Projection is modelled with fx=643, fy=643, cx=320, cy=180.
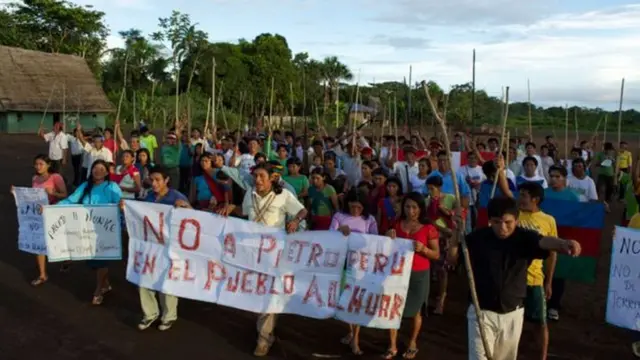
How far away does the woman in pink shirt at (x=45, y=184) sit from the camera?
7.61 metres

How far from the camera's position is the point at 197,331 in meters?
6.22

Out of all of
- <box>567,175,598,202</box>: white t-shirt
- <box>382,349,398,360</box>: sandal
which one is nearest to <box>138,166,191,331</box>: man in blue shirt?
<box>382,349,398,360</box>: sandal

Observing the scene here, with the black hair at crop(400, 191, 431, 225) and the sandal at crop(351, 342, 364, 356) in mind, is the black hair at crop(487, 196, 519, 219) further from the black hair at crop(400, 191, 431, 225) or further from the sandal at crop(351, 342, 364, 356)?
A: the sandal at crop(351, 342, 364, 356)

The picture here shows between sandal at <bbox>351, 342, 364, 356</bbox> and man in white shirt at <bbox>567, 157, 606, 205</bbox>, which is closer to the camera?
sandal at <bbox>351, 342, 364, 356</bbox>

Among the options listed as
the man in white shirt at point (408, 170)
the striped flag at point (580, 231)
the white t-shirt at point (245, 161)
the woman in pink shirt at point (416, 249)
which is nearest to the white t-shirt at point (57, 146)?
the white t-shirt at point (245, 161)

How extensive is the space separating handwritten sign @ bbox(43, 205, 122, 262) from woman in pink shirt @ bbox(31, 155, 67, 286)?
0.72 metres

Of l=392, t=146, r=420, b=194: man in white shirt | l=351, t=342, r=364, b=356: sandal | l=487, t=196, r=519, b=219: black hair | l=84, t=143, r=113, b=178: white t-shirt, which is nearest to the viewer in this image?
l=487, t=196, r=519, b=219: black hair

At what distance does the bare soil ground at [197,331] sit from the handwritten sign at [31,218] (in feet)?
1.58

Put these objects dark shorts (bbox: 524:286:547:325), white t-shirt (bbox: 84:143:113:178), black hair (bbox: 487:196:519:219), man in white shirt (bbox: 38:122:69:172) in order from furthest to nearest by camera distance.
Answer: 1. man in white shirt (bbox: 38:122:69:172)
2. white t-shirt (bbox: 84:143:113:178)
3. dark shorts (bbox: 524:286:547:325)
4. black hair (bbox: 487:196:519:219)

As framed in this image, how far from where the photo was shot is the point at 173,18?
130 ft

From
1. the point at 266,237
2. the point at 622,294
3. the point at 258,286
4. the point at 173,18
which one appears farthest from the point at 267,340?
the point at 173,18

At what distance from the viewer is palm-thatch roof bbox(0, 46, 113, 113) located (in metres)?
→ 33.1

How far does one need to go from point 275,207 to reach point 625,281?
125 inches

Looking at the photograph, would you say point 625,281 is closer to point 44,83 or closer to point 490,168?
point 490,168
